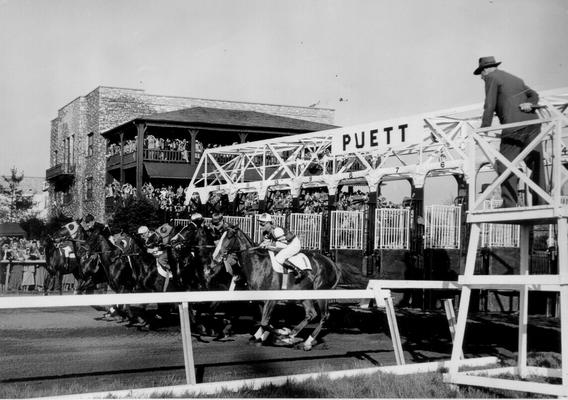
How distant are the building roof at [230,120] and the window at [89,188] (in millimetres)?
4913

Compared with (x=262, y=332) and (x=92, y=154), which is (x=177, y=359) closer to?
(x=262, y=332)

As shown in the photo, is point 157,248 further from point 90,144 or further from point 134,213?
point 90,144

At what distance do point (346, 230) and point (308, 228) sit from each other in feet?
4.31

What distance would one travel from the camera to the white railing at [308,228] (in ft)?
60.6

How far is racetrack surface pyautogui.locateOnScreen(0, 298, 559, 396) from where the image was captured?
8078 millimetres

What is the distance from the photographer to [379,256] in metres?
16.3

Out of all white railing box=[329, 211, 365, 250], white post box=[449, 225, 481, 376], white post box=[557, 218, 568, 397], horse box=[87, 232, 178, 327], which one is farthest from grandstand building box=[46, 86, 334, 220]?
white post box=[557, 218, 568, 397]

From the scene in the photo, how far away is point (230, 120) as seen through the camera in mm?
36406

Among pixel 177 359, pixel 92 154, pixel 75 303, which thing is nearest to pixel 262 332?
pixel 177 359

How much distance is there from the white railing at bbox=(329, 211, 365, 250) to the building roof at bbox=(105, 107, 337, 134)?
1784 cm

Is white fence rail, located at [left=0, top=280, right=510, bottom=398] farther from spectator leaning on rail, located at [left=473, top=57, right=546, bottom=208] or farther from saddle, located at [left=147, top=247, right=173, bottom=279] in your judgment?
saddle, located at [left=147, top=247, right=173, bottom=279]

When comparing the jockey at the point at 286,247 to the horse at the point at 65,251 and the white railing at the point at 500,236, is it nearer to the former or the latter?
the white railing at the point at 500,236

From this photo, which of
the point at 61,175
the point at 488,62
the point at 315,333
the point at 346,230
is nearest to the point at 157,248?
the point at 315,333

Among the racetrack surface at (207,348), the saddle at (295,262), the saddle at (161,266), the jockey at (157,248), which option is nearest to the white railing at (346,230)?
the racetrack surface at (207,348)
